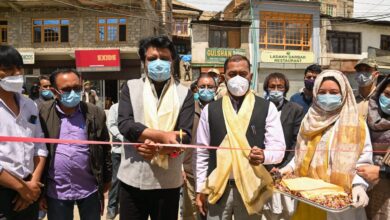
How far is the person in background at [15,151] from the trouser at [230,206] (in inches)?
52.5

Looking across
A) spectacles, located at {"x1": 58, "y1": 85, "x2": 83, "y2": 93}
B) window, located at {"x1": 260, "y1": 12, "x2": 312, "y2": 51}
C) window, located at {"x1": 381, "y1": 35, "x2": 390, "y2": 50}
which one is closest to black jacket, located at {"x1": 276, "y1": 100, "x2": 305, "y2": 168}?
spectacles, located at {"x1": 58, "y1": 85, "x2": 83, "y2": 93}

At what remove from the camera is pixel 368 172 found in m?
2.56

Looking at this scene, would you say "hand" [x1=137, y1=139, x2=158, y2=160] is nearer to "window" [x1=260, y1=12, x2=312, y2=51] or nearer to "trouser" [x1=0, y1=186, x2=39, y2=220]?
"trouser" [x1=0, y1=186, x2=39, y2=220]

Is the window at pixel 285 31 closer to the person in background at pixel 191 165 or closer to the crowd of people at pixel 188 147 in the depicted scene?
the person in background at pixel 191 165

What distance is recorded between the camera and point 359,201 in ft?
8.02

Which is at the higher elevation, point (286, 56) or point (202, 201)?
point (286, 56)

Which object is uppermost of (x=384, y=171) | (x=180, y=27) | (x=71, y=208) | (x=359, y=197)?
(x=180, y=27)

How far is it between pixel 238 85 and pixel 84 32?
20.0 m

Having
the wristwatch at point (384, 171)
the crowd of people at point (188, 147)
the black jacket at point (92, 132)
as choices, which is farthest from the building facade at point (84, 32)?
the wristwatch at point (384, 171)

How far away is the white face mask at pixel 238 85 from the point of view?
2826 mm

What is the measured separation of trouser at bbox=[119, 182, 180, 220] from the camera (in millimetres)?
2627

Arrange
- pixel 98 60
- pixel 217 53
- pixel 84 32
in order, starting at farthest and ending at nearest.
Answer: pixel 217 53 → pixel 84 32 → pixel 98 60

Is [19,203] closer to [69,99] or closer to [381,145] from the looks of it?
[69,99]

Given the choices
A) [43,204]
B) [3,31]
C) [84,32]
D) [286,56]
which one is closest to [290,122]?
[43,204]
